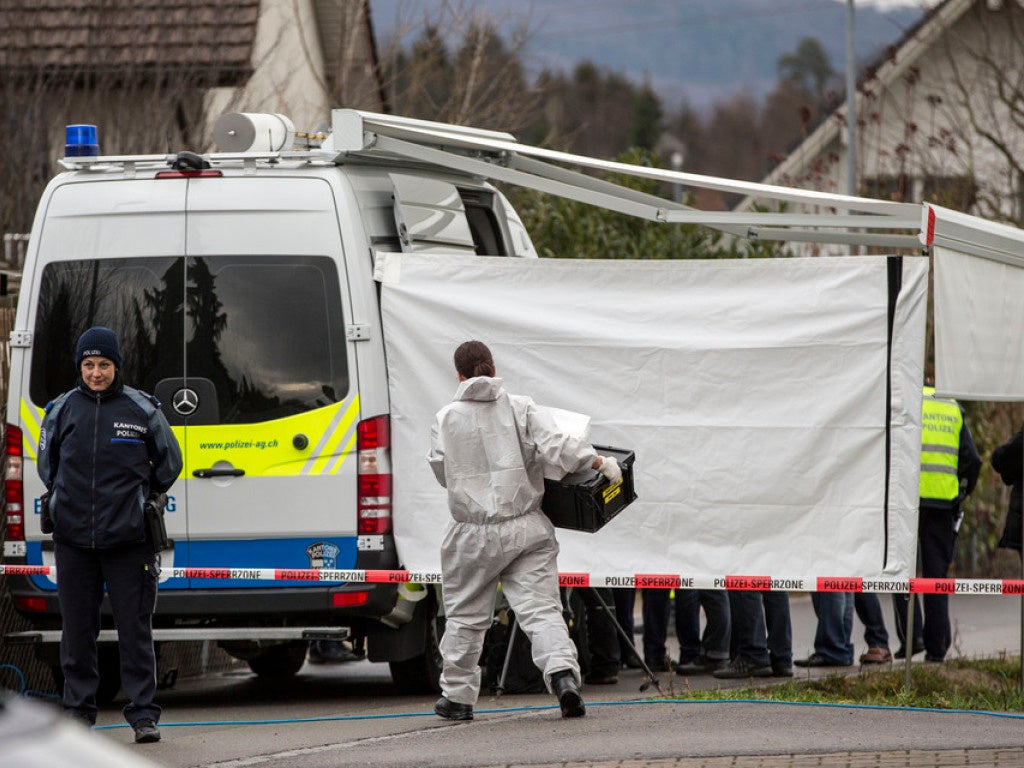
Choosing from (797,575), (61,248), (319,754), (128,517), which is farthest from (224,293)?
(797,575)

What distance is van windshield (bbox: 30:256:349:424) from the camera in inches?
327

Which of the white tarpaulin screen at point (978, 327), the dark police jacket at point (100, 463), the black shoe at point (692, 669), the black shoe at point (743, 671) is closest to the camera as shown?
the dark police jacket at point (100, 463)

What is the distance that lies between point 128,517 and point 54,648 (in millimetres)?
1532

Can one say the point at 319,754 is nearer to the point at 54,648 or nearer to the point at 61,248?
the point at 54,648

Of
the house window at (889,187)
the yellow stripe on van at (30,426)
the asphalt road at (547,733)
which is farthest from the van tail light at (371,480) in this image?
the house window at (889,187)

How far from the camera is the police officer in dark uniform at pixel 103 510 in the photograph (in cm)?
721

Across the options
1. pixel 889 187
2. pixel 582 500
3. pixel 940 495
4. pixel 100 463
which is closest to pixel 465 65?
pixel 889 187

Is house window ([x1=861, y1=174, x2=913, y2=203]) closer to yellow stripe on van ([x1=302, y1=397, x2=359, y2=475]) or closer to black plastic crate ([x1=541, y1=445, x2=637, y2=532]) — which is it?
yellow stripe on van ([x1=302, y1=397, x2=359, y2=475])

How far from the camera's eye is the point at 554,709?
7988mm

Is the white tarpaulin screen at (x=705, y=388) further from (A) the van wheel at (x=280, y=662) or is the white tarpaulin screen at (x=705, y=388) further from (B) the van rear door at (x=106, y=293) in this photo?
(A) the van wheel at (x=280, y=662)

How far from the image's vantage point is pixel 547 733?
717 centimetres

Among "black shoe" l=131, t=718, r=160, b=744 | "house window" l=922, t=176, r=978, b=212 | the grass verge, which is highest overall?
"house window" l=922, t=176, r=978, b=212

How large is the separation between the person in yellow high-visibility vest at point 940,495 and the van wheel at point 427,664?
3.26 m

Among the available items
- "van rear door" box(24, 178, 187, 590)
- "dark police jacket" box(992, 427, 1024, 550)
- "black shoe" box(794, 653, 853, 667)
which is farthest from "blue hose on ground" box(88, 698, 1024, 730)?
"black shoe" box(794, 653, 853, 667)
